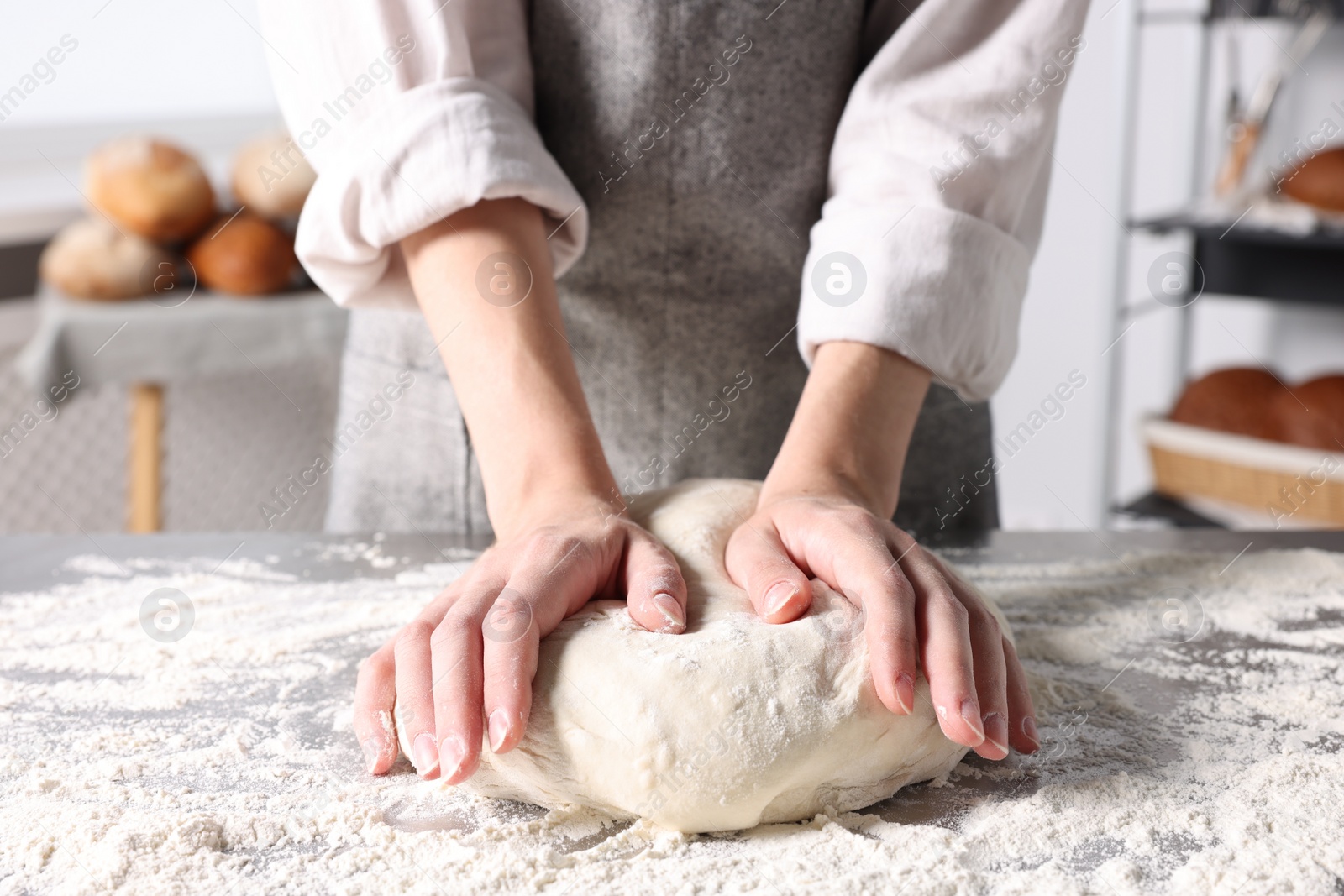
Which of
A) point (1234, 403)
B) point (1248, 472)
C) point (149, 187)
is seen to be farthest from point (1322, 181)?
point (149, 187)

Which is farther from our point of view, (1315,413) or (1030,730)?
(1315,413)

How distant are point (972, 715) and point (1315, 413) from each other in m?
1.57

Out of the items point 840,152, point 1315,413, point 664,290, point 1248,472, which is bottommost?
point 1248,472

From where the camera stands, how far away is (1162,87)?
8.14ft

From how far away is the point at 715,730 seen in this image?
59 cm

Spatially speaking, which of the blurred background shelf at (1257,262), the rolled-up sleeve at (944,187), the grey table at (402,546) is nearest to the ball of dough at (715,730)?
the rolled-up sleeve at (944,187)

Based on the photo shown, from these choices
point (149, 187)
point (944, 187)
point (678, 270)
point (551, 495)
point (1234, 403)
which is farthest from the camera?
Answer: point (1234, 403)

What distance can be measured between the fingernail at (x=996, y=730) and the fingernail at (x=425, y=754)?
0.97 ft

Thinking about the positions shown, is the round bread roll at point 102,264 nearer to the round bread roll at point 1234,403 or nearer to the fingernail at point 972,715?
the fingernail at point 972,715

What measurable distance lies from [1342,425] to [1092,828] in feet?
5.07

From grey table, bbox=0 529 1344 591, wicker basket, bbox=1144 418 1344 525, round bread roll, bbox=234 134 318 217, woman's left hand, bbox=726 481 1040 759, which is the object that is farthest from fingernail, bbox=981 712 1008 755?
round bread roll, bbox=234 134 318 217

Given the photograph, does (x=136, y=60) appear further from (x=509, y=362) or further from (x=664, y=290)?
(x=509, y=362)

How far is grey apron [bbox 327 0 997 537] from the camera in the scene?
0.96 m

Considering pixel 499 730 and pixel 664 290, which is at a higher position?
pixel 664 290
